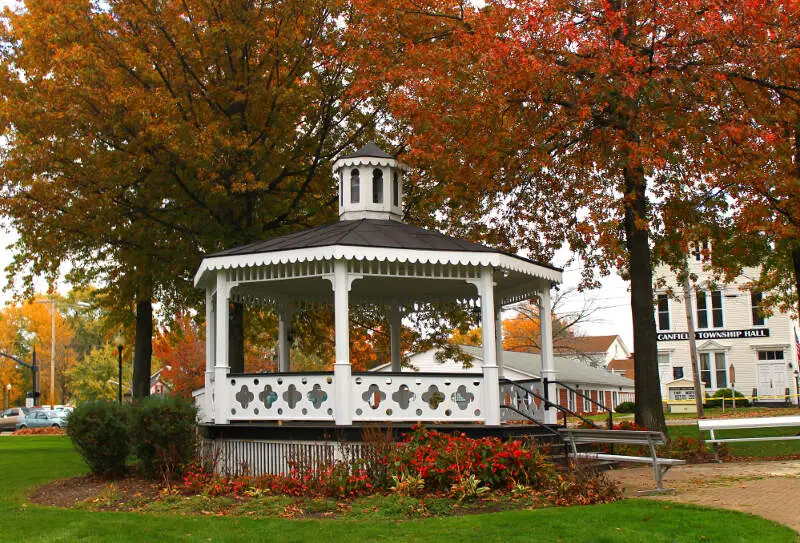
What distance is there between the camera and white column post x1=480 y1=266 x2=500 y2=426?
1338 centimetres

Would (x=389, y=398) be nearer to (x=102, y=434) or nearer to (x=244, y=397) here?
(x=244, y=397)

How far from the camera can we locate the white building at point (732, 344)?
150 ft

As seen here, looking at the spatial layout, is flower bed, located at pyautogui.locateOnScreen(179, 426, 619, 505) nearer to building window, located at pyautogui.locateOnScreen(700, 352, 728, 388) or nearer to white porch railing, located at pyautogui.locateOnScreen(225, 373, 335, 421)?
white porch railing, located at pyautogui.locateOnScreen(225, 373, 335, 421)

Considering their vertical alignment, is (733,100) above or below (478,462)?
above

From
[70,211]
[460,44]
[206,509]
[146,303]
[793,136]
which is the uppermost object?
[460,44]

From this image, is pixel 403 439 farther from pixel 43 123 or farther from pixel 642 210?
pixel 43 123

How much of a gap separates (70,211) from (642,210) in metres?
13.5

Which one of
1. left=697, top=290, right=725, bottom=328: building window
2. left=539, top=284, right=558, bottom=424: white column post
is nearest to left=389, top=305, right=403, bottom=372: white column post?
left=539, top=284, right=558, bottom=424: white column post

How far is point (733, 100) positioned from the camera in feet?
60.4

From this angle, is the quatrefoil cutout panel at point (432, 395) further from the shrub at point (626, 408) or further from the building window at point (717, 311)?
the building window at point (717, 311)

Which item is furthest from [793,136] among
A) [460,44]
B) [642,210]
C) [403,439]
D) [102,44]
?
[102,44]

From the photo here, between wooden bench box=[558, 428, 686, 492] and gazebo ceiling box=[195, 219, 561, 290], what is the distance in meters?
3.00

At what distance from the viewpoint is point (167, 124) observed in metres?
18.4

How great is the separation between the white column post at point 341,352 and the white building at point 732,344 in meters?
34.8
